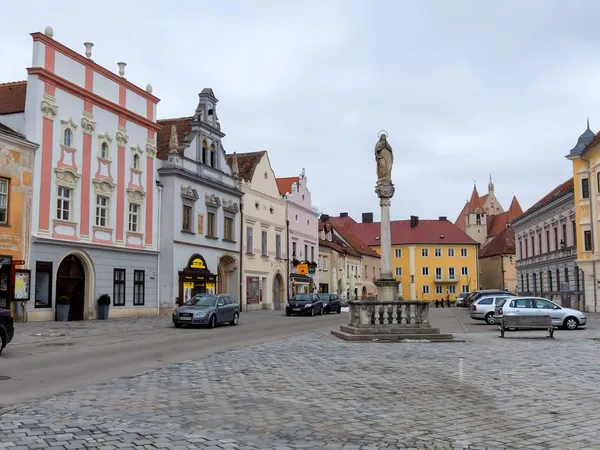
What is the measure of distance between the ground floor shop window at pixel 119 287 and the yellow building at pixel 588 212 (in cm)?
3063

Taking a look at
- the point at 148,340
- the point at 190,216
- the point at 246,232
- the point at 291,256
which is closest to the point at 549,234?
the point at 291,256

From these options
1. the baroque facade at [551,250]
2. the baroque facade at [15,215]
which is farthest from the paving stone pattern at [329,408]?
the baroque facade at [551,250]

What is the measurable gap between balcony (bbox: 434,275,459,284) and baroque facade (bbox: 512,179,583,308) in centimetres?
2799

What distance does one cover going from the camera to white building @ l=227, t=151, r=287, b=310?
157ft

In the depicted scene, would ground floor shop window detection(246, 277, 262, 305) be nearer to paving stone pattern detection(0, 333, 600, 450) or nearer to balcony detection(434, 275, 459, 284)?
paving stone pattern detection(0, 333, 600, 450)

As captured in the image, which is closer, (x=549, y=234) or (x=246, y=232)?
(x=246, y=232)

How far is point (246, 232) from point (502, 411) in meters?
39.9

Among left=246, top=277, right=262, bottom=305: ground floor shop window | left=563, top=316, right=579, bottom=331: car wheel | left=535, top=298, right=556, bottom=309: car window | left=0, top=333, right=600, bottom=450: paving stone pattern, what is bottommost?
left=0, top=333, right=600, bottom=450: paving stone pattern

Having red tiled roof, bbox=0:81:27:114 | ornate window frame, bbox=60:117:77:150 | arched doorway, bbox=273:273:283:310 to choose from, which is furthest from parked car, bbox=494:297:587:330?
arched doorway, bbox=273:273:283:310

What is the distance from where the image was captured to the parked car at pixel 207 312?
26.4m

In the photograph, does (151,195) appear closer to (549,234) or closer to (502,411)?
(502,411)

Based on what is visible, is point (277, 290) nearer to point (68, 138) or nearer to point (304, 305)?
point (304, 305)

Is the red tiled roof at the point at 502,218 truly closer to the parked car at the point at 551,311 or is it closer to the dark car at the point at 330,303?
the dark car at the point at 330,303

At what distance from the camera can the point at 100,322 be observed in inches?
1152
